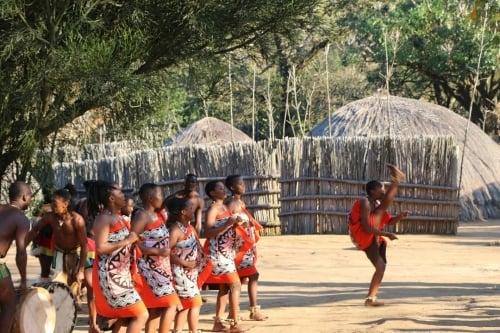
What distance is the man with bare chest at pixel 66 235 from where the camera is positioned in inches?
384

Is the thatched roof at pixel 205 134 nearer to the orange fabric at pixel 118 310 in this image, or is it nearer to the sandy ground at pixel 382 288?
the sandy ground at pixel 382 288

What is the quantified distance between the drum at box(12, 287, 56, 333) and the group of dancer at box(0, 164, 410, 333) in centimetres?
11

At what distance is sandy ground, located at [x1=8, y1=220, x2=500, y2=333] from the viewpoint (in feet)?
32.7

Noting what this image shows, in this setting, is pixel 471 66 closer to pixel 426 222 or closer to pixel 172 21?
pixel 426 222

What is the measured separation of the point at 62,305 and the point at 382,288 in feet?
16.2

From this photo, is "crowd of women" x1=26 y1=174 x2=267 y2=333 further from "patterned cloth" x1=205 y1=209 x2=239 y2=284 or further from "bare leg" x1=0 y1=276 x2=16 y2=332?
"bare leg" x1=0 y1=276 x2=16 y2=332

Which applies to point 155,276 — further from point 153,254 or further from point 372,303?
point 372,303

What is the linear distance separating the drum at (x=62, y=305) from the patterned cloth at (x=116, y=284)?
1006 mm

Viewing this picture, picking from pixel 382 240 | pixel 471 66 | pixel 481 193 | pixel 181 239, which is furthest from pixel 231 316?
pixel 471 66

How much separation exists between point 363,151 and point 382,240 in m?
10.4

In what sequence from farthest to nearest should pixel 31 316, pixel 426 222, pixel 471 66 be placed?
1. pixel 471 66
2. pixel 426 222
3. pixel 31 316

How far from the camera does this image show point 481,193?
990 inches

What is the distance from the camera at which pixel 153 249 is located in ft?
27.7

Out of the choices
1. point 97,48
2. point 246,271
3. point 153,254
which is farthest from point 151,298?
point 97,48
